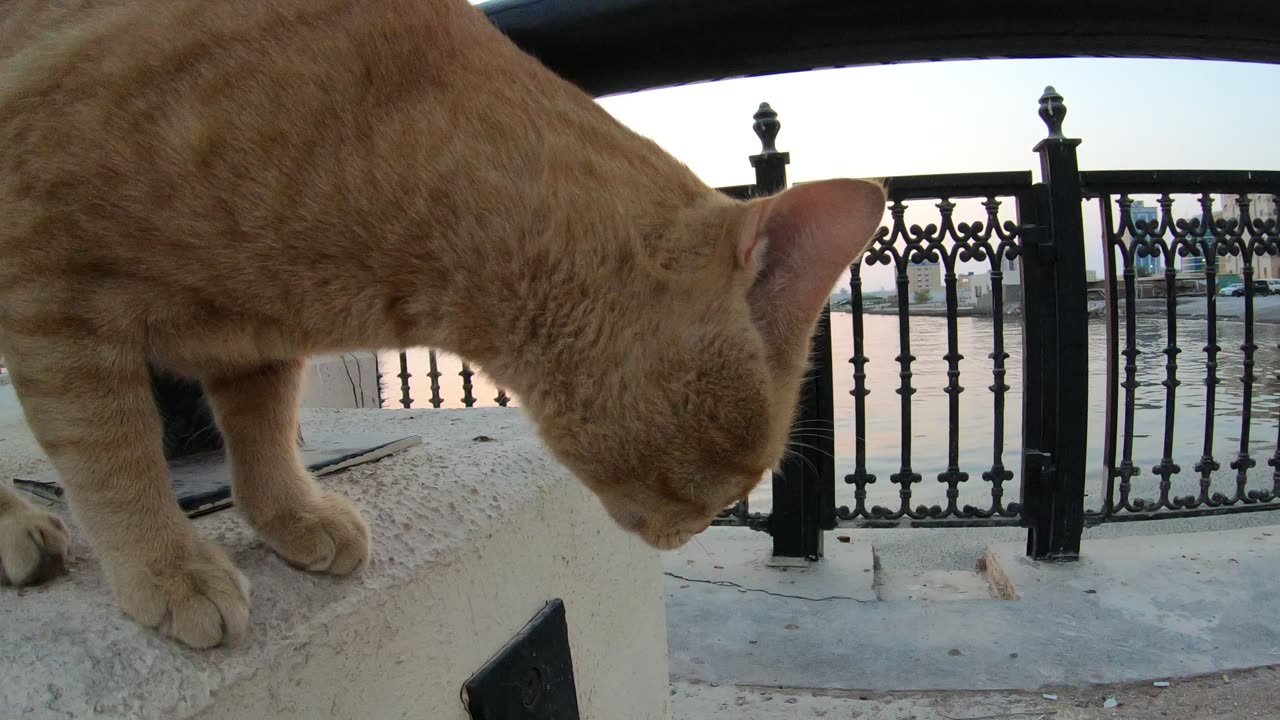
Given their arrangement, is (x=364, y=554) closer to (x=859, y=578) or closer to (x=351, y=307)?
(x=351, y=307)

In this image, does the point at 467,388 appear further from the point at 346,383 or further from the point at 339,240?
the point at 339,240

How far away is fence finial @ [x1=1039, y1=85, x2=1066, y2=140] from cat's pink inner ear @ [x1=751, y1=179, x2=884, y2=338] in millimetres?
2419

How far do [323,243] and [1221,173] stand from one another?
3323 millimetres

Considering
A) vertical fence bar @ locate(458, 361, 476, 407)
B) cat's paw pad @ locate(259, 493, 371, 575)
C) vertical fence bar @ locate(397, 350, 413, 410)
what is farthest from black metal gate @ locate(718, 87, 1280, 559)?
cat's paw pad @ locate(259, 493, 371, 575)

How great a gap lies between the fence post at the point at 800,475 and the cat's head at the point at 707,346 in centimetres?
196

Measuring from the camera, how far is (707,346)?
0.85m

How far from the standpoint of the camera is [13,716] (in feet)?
1.93

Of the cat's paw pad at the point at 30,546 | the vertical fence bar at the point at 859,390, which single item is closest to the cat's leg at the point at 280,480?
the cat's paw pad at the point at 30,546

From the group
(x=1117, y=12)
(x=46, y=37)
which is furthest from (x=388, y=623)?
(x=1117, y=12)

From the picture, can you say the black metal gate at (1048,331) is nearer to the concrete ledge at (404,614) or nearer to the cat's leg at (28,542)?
the concrete ledge at (404,614)

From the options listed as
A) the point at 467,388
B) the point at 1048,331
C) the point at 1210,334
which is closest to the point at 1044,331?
the point at 1048,331

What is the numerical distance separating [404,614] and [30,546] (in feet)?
1.23

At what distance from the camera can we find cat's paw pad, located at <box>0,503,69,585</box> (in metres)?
0.81

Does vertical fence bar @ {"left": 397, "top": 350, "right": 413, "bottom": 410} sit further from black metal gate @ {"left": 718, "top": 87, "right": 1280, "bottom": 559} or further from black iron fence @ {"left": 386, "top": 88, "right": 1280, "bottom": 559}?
black metal gate @ {"left": 718, "top": 87, "right": 1280, "bottom": 559}
